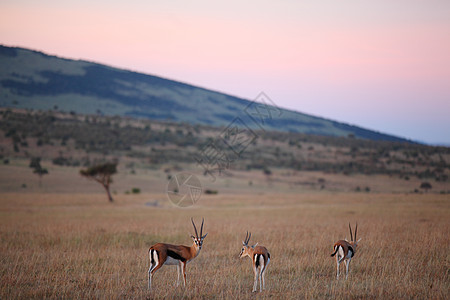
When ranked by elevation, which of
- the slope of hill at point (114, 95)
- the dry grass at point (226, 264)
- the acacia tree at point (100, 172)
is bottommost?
the acacia tree at point (100, 172)

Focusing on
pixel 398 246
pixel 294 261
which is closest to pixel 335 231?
pixel 398 246

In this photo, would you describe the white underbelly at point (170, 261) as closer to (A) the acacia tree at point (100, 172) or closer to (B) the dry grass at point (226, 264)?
(B) the dry grass at point (226, 264)

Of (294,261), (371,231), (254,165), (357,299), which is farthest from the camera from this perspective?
(254,165)

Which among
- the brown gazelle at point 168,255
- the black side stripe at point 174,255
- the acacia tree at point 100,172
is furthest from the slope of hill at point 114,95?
the black side stripe at point 174,255

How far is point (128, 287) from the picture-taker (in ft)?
27.0

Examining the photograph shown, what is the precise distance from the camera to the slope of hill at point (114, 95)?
137875 mm

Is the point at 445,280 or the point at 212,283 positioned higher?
the point at 445,280

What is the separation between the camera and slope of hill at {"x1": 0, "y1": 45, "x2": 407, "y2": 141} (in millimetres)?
137875

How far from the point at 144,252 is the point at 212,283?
485 cm

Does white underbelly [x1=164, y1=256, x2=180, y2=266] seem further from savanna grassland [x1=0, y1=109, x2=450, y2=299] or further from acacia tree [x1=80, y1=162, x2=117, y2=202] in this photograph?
acacia tree [x1=80, y1=162, x2=117, y2=202]

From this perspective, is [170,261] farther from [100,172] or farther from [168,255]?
[100,172]

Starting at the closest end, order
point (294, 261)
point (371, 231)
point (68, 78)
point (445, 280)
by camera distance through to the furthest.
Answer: point (445, 280) < point (294, 261) < point (371, 231) < point (68, 78)

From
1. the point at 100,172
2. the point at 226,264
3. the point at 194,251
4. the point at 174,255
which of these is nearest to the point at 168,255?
the point at 174,255

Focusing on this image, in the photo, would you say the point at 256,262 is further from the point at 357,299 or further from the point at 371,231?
the point at 371,231
